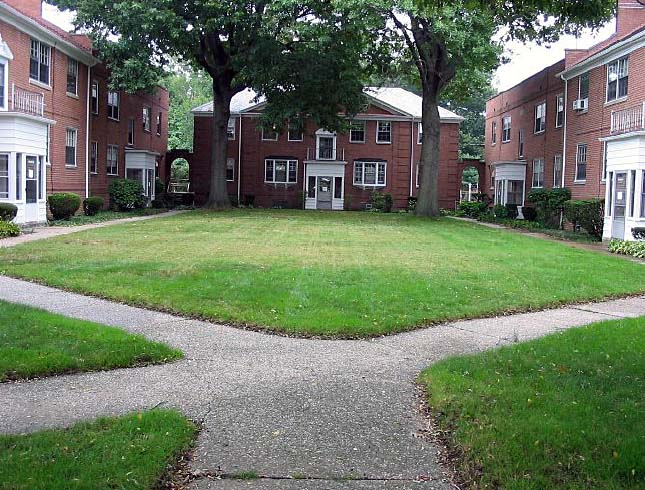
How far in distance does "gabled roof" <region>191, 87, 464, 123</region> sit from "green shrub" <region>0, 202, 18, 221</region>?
23712 millimetres

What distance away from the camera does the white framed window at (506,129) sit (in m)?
41.6

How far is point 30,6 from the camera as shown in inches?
1101

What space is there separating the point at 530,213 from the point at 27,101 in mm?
22742

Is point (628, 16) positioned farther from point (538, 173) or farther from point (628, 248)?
Answer: point (628, 248)

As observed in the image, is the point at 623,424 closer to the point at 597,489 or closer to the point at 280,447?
the point at 597,489

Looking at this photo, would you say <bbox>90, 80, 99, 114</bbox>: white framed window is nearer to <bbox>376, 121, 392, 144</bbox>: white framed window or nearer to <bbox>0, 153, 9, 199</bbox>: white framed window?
<bbox>0, 153, 9, 199</bbox>: white framed window

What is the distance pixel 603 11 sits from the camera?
23.9ft

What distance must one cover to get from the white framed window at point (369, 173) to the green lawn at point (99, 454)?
4163 centimetres

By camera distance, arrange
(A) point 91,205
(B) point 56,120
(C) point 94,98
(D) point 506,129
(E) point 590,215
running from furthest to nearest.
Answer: (D) point 506,129
(C) point 94,98
(A) point 91,205
(B) point 56,120
(E) point 590,215

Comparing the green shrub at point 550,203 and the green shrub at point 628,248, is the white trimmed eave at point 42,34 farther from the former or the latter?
the green shrub at point 550,203

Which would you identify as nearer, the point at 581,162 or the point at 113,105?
the point at 581,162

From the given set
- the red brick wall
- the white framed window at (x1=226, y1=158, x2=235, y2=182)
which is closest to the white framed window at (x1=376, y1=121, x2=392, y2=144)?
the red brick wall

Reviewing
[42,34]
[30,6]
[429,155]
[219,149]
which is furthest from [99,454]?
[219,149]

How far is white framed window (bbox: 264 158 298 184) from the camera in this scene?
46.2 metres
